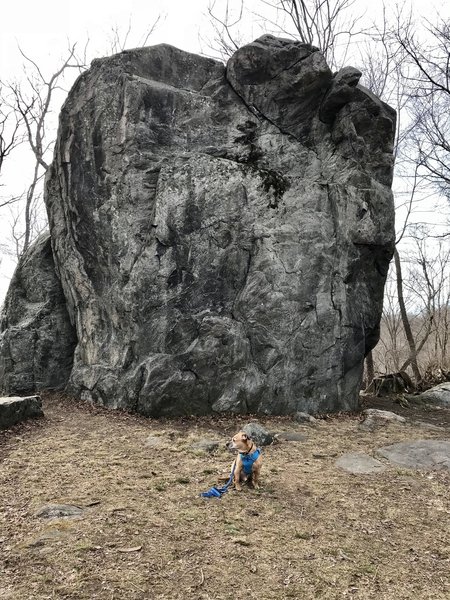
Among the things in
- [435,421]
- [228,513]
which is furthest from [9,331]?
[435,421]

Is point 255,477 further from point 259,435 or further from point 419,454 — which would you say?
point 419,454

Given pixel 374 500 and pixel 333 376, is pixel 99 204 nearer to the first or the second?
pixel 333 376

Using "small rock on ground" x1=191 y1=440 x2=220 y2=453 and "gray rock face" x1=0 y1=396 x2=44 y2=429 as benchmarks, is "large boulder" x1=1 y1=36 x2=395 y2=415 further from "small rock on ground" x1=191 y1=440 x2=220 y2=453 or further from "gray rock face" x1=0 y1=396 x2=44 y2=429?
"small rock on ground" x1=191 y1=440 x2=220 y2=453

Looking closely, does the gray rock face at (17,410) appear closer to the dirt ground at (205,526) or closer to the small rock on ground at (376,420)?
the dirt ground at (205,526)

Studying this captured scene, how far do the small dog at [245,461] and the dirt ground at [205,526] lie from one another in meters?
0.15

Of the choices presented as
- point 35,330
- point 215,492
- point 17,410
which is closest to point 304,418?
point 215,492

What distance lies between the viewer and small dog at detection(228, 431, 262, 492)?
5.04 meters

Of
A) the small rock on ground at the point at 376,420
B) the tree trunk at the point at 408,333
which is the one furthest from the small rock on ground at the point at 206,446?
the tree trunk at the point at 408,333

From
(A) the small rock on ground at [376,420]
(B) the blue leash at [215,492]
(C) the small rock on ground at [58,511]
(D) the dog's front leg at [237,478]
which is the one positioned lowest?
(C) the small rock on ground at [58,511]

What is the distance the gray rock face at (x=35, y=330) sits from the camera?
34.8ft

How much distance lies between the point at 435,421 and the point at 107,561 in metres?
8.10

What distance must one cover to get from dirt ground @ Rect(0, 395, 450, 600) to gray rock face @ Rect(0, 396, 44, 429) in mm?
363

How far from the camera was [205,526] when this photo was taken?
14.5ft

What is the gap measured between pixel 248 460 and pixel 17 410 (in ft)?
15.3
